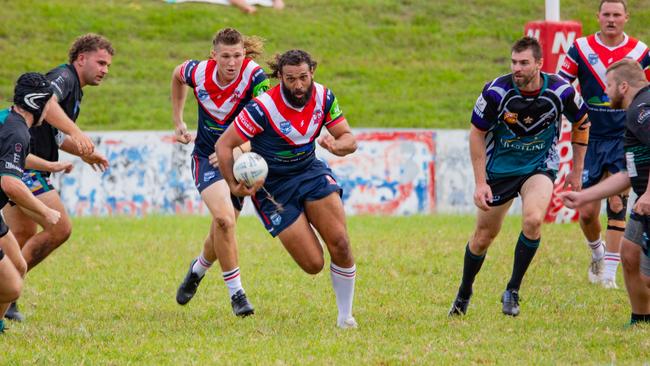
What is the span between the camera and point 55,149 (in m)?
9.11

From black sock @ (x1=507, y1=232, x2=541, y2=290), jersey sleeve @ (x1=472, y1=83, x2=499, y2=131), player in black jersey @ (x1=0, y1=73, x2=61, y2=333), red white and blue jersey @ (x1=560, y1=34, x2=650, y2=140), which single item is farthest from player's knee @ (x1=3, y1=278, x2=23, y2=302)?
red white and blue jersey @ (x1=560, y1=34, x2=650, y2=140)

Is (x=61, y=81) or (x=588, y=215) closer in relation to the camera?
(x=61, y=81)

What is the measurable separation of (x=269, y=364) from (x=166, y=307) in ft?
10.0

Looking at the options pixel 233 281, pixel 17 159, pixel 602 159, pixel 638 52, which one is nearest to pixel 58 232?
pixel 233 281

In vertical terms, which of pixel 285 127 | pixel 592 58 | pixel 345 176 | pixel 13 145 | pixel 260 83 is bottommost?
pixel 345 176

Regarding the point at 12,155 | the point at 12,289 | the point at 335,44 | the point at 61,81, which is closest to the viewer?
the point at 12,155

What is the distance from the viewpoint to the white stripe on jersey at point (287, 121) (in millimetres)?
7996

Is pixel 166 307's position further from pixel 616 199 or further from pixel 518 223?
pixel 518 223

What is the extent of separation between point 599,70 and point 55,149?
5218 millimetres

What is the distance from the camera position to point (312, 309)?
357 inches

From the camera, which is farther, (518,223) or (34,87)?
(518,223)

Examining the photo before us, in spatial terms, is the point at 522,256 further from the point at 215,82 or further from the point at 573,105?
the point at 215,82

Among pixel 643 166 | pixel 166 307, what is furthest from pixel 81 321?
pixel 643 166

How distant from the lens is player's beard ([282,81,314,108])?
26.0ft
